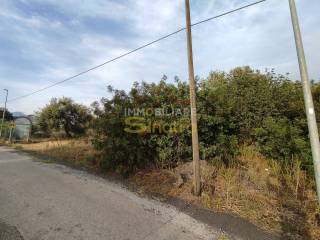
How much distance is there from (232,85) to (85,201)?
345 inches

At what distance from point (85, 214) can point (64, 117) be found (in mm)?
20208

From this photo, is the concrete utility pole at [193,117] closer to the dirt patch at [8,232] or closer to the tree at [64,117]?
the dirt patch at [8,232]

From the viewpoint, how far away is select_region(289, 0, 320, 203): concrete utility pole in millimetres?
3416

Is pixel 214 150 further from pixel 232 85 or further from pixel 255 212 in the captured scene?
pixel 232 85

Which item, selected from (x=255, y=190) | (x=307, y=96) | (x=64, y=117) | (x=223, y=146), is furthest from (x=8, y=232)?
(x=64, y=117)

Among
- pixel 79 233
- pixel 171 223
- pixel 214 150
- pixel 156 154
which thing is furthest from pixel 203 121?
pixel 79 233

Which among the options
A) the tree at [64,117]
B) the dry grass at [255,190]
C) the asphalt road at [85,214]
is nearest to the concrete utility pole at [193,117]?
the dry grass at [255,190]

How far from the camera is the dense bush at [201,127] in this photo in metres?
7.40

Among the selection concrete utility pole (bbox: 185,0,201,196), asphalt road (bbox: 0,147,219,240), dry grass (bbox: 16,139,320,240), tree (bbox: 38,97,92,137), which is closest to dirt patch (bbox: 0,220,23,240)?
asphalt road (bbox: 0,147,219,240)

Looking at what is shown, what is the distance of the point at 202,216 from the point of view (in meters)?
4.48

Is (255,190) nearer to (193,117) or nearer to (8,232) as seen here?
(193,117)

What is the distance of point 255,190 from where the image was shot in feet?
18.1

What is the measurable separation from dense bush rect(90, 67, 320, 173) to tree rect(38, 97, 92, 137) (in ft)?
50.3

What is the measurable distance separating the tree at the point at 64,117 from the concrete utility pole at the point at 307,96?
20.9 meters
